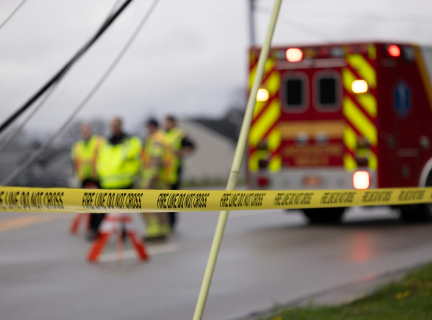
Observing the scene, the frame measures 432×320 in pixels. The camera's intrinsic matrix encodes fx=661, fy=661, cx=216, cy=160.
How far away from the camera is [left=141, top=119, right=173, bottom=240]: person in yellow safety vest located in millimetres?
10180

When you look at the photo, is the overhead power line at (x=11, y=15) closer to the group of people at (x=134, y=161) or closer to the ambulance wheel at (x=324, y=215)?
the group of people at (x=134, y=161)

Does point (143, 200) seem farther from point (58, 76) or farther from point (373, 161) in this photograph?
point (373, 161)

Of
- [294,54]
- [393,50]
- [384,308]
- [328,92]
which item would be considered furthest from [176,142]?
[384,308]

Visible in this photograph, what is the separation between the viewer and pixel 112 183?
380 inches

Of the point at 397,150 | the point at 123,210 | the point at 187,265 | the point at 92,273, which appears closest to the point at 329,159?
the point at 397,150

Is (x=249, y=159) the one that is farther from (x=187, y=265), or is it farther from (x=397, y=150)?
(x=187, y=265)

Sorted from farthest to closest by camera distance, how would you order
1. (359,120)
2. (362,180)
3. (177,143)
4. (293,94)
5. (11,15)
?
(177,143), (293,94), (359,120), (362,180), (11,15)

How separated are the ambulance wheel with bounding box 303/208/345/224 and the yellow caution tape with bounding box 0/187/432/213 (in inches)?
340

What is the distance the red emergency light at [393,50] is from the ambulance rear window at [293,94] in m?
1.53

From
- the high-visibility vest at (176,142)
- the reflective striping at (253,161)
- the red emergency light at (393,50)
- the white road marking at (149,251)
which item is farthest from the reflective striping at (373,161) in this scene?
the white road marking at (149,251)

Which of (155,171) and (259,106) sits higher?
(259,106)

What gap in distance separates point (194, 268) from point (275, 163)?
378 centimetres

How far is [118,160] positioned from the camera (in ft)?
31.6

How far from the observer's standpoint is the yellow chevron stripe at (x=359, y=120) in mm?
10750
